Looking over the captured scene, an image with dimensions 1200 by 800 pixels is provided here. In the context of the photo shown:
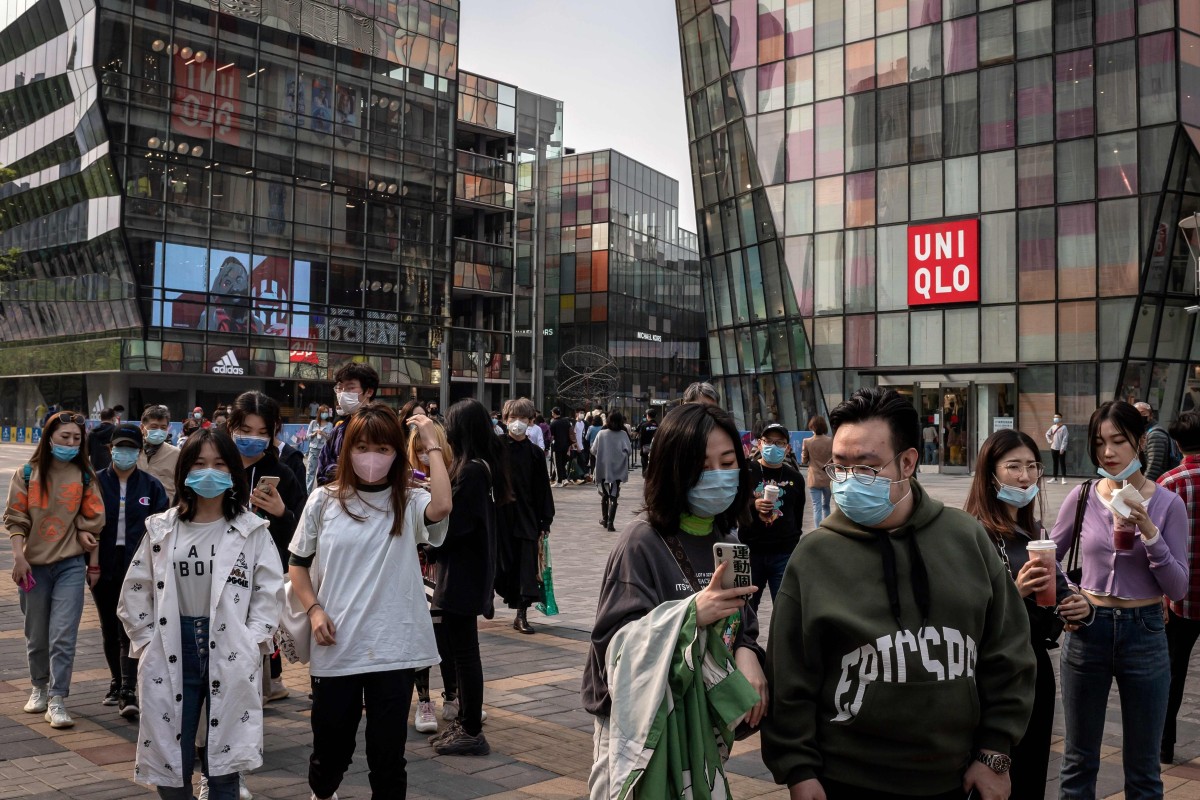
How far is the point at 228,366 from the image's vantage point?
43031mm

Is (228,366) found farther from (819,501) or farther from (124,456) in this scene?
(124,456)

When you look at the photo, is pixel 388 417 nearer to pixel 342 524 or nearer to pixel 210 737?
pixel 342 524

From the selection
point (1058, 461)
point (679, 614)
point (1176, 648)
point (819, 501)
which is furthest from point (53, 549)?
point (1058, 461)

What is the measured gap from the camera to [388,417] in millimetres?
4516

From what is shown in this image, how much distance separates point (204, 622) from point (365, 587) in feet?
2.34

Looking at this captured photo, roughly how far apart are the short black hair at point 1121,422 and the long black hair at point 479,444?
309 centimetres

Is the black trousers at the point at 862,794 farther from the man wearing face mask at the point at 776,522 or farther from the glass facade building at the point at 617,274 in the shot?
the glass facade building at the point at 617,274

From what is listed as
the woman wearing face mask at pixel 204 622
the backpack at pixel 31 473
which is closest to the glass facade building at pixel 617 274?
the backpack at pixel 31 473

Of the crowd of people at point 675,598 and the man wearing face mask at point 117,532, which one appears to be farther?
the man wearing face mask at point 117,532

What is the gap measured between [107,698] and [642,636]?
513 cm

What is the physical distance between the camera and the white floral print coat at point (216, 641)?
423cm

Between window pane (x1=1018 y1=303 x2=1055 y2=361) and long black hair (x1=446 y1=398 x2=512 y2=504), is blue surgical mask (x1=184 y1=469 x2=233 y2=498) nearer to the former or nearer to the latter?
long black hair (x1=446 y1=398 x2=512 y2=504)

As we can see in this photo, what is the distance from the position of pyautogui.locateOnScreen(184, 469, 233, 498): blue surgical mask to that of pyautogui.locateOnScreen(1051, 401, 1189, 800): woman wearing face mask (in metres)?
3.55

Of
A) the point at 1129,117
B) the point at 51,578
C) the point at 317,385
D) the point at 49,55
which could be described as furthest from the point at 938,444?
the point at 49,55
